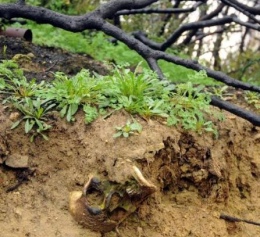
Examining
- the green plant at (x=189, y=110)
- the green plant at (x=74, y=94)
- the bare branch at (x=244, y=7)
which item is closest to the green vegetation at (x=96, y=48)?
the bare branch at (x=244, y=7)

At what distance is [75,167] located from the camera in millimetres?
3586

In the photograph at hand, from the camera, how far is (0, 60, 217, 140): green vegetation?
12.2 ft

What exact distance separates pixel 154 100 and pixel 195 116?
0.32 meters

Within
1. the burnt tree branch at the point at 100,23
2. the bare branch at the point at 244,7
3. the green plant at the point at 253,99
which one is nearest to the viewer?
the burnt tree branch at the point at 100,23

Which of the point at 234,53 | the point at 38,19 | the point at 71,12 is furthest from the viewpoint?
the point at 234,53

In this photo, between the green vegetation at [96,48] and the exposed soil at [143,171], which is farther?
the green vegetation at [96,48]

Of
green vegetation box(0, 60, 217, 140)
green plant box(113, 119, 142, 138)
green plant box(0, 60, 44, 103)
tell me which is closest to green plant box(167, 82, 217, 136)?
green vegetation box(0, 60, 217, 140)

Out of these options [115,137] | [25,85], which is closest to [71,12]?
[25,85]

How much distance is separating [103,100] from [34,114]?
46 cm

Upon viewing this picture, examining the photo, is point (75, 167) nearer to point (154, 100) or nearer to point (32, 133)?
point (32, 133)

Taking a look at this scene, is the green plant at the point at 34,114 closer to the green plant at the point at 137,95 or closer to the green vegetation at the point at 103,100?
the green vegetation at the point at 103,100

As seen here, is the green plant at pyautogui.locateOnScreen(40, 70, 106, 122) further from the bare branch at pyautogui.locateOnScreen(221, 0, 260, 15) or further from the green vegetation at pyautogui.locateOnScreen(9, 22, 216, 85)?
the green vegetation at pyautogui.locateOnScreen(9, 22, 216, 85)

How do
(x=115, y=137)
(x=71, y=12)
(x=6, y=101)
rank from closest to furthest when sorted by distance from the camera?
(x=115, y=137) → (x=6, y=101) → (x=71, y=12)

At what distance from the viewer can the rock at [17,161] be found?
140 inches
